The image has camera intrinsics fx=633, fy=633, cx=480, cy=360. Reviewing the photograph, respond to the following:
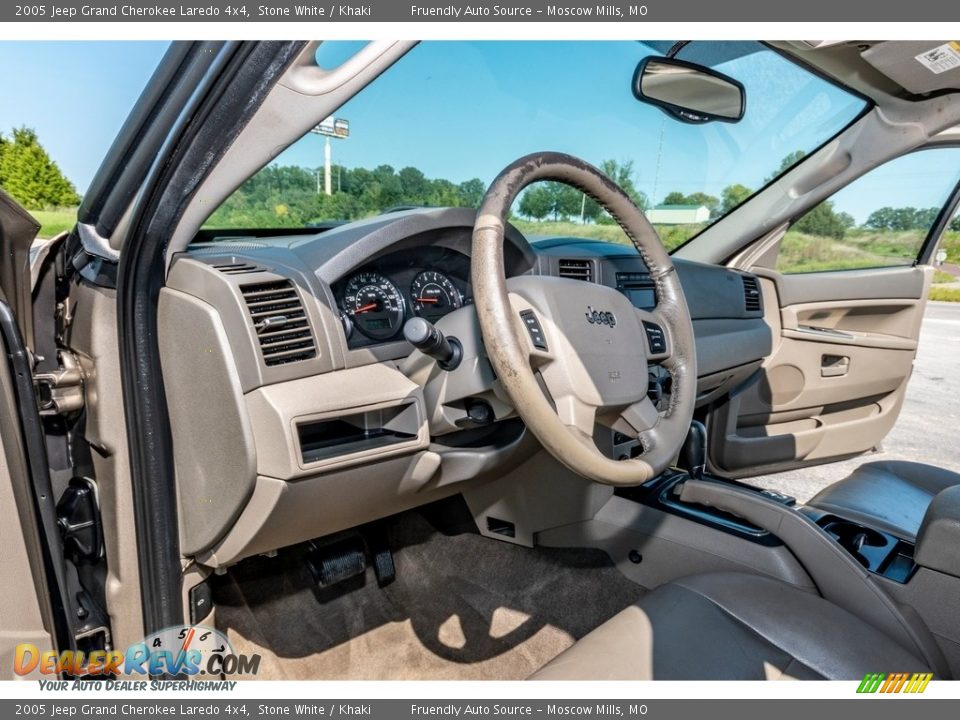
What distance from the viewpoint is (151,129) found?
1146 mm

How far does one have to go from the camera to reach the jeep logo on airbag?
4.64 ft

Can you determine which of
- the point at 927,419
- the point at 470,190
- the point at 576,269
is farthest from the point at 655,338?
the point at 927,419

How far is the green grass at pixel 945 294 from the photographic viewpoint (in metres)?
3.15

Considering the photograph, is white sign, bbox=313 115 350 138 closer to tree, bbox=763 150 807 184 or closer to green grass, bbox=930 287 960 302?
tree, bbox=763 150 807 184

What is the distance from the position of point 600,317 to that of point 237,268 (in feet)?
2.64

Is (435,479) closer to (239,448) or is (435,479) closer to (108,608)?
(239,448)

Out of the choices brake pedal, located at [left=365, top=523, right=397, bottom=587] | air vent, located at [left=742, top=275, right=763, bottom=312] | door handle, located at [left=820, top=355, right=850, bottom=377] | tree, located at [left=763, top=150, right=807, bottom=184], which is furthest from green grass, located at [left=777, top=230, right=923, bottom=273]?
brake pedal, located at [left=365, top=523, right=397, bottom=587]

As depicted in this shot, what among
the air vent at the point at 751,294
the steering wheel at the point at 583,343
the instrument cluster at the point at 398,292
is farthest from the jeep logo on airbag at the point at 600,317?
the air vent at the point at 751,294

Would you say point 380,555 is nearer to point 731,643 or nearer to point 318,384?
point 318,384

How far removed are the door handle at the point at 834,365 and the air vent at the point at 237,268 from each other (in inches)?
104

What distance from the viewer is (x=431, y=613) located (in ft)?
6.83

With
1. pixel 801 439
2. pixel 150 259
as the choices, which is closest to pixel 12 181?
pixel 150 259

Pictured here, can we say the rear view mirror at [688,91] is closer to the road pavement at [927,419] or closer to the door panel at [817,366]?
the door panel at [817,366]

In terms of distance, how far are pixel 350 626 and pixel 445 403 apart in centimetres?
98
